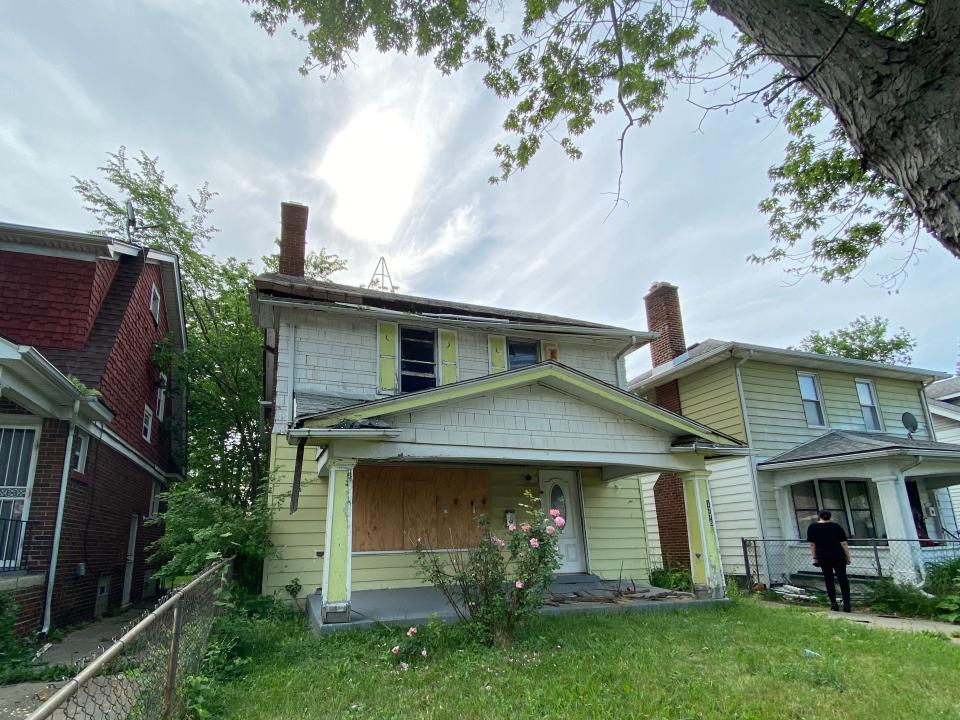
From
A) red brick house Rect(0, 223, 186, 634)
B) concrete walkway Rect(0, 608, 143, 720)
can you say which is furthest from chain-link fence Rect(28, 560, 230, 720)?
red brick house Rect(0, 223, 186, 634)

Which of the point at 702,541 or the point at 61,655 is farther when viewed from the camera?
the point at 702,541

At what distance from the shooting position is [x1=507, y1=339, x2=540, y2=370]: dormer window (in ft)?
41.0

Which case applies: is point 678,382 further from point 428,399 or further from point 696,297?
point 428,399

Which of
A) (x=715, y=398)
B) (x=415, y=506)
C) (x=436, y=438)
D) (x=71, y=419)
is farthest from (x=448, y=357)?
(x=715, y=398)

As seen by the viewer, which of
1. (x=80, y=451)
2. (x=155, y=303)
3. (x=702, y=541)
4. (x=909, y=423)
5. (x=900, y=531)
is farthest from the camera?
(x=909, y=423)

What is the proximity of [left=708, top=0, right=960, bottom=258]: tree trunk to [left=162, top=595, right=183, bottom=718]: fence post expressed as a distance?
506cm

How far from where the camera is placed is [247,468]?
1989cm

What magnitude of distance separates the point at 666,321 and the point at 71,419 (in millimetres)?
14657

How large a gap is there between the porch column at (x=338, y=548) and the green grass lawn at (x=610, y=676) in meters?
0.36

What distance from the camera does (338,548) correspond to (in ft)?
23.1

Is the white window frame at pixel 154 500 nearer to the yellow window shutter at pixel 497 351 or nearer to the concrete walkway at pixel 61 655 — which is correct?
the concrete walkway at pixel 61 655

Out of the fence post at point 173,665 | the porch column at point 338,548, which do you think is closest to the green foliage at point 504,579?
the porch column at point 338,548

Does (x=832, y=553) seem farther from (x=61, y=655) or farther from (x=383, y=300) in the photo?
(x=61, y=655)

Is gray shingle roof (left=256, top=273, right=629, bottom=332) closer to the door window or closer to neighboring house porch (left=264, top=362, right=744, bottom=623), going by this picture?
neighboring house porch (left=264, top=362, right=744, bottom=623)
